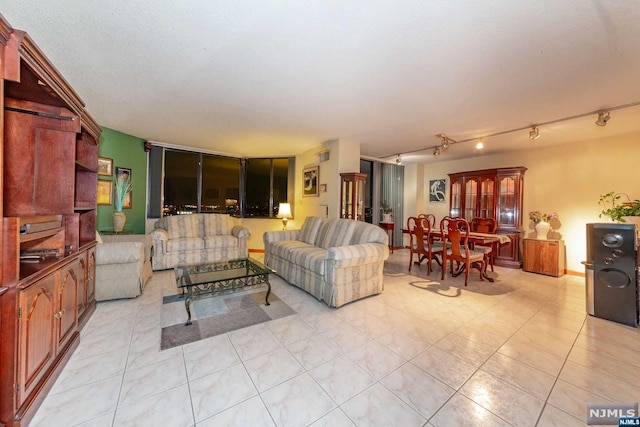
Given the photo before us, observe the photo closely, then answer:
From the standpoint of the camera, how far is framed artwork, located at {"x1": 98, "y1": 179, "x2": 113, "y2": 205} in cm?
413

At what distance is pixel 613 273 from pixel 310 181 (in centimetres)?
459

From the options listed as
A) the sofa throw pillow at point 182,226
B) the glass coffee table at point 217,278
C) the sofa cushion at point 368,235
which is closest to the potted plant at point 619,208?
the sofa cushion at point 368,235

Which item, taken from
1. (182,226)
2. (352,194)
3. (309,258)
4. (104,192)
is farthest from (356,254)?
(104,192)

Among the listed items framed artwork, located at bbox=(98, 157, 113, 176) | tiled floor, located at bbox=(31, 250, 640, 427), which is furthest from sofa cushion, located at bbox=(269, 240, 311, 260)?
framed artwork, located at bbox=(98, 157, 113, 176)

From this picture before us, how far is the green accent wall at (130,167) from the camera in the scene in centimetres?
416

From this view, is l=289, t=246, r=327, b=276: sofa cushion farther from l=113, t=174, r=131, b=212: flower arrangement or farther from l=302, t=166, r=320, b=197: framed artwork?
l=113, t=174, r=131, b=212: flower arrangement

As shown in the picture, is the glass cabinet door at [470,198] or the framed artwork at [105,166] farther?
the glass cabinet door at [470,198]

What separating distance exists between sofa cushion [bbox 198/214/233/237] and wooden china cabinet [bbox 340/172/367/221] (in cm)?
249

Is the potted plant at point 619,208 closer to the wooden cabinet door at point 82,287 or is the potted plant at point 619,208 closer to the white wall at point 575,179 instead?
the white wall at point 575,179

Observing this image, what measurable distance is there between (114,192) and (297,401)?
4.84 meters

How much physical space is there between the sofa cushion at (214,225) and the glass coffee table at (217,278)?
187cm

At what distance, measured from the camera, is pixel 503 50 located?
1873 mm

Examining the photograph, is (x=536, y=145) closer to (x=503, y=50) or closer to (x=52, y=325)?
(x=503, y=50)

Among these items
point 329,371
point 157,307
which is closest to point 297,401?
point 329,371
